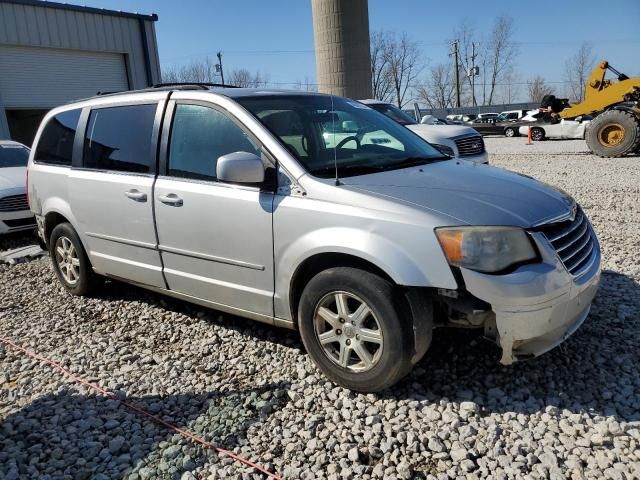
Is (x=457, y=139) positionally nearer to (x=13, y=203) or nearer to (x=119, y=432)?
(x=13, y=203)

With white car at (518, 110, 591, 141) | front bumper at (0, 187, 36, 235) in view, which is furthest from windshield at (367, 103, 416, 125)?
white car at (518, 110, 591, 141)

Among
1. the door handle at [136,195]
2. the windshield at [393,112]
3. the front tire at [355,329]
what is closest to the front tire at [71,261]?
the door handle at [136,195]

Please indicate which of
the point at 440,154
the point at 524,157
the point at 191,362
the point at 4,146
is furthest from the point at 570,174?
the point at 4,146

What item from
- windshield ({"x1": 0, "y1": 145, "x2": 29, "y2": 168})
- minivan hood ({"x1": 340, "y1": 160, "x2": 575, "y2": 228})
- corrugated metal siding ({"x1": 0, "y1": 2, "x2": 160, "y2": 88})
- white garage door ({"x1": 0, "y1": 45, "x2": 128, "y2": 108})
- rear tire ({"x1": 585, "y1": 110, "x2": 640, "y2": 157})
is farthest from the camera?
white garage door ({"x1": 0, "y1": 45, "x2": 128, "y2": 108})

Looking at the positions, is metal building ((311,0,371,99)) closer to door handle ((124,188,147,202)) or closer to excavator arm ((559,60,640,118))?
excavator arm ((559,60,640,118))

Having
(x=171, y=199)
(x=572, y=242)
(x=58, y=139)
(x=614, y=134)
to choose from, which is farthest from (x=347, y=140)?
(x=614, y=134)

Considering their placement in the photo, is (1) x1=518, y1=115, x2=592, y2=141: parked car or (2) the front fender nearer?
(2) the front fender

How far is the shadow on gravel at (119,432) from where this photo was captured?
2662 millimetres

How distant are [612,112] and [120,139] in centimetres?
1428

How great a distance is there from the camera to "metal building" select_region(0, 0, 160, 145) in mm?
16344

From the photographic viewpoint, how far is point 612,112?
14391 mm

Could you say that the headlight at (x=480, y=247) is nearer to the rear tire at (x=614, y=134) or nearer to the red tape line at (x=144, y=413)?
the red tape line at (x=144, y=413)

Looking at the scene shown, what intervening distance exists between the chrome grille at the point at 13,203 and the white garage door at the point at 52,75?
978cm

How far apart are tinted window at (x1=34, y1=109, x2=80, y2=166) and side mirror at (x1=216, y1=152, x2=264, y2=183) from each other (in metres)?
2.35
